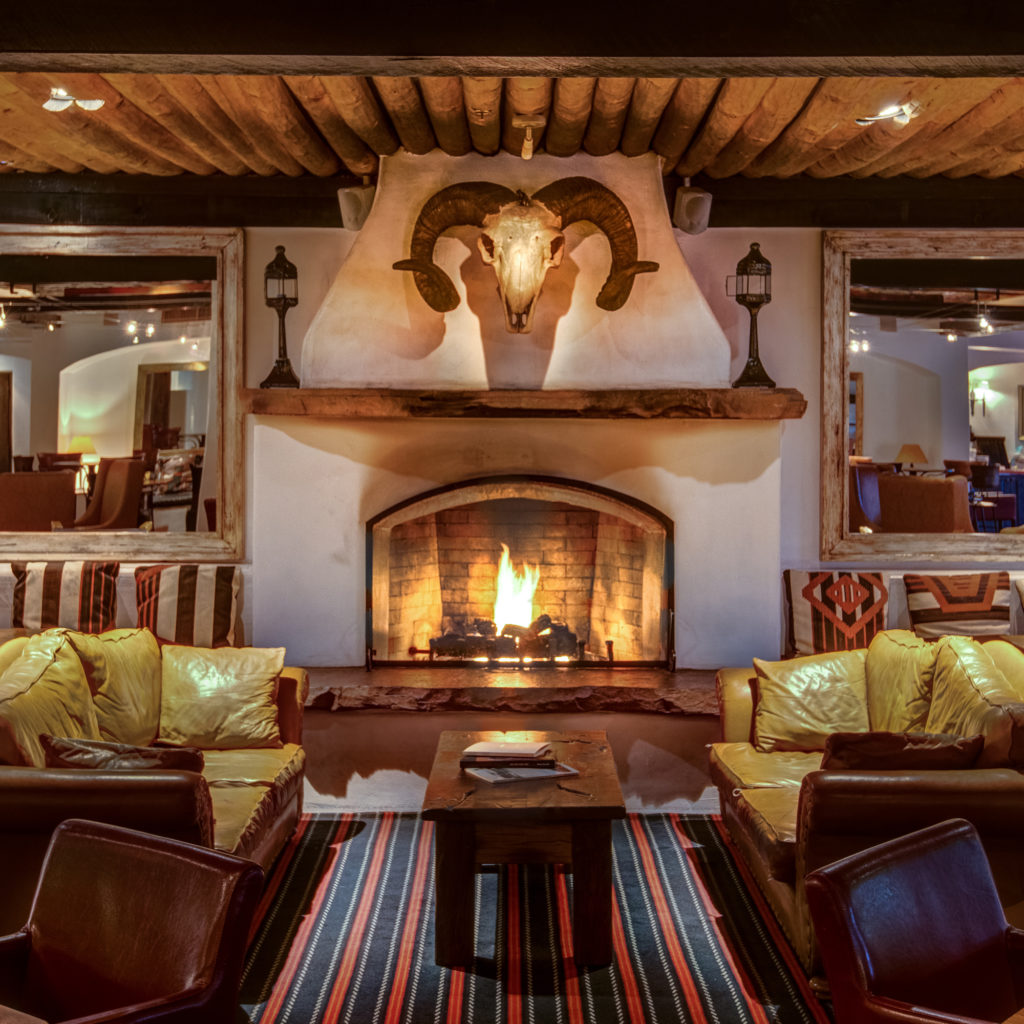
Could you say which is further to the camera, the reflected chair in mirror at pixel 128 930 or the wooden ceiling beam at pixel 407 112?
the wooden ceiling beam at pixel 407 112

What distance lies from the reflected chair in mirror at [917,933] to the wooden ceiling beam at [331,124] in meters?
3.06

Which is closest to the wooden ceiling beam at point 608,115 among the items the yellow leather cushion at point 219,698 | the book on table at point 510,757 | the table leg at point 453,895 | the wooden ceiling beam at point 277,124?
the wooden ceiling beam at point 277,124

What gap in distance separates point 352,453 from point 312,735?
138 cm

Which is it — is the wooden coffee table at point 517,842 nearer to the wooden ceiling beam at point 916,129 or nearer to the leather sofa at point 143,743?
the leather sofa at point 143,743

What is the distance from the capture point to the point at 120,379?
5.57 metres

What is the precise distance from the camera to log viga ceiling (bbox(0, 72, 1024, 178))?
399 cm

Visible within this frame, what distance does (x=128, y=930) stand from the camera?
1.98 meters

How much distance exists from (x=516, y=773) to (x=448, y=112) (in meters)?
2.70

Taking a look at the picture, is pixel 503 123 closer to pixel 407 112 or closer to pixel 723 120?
pixel 407 112

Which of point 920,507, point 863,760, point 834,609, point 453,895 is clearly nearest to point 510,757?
point 453,895

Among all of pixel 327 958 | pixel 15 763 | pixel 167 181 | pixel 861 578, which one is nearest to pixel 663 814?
pixel 861 578

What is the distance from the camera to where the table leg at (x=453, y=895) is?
3.37m

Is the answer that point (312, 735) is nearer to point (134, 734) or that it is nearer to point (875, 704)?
point (134, 734)

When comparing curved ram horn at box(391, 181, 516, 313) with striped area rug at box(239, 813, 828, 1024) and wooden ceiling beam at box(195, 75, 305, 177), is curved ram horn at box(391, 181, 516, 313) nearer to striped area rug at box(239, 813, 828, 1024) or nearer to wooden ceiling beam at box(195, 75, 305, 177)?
wooden ceiling beam at box(195, 75, 305, 177)
